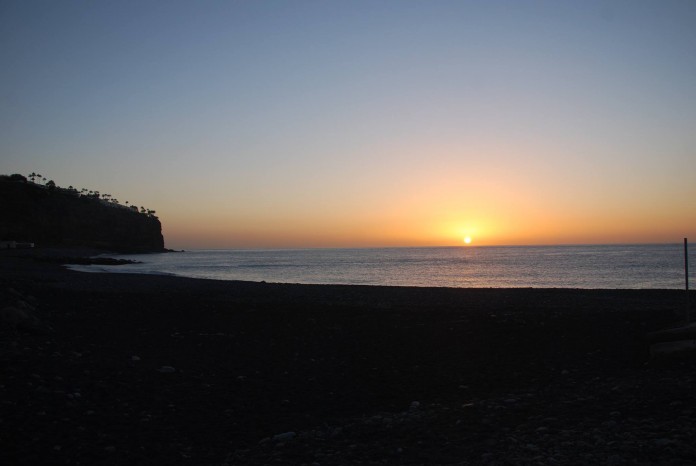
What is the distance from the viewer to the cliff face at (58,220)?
12850cm

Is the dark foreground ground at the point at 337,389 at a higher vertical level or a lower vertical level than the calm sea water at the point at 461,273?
higher

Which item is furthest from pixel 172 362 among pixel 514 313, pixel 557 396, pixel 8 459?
pixel 514 313

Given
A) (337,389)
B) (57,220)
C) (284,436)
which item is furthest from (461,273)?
(57,220)

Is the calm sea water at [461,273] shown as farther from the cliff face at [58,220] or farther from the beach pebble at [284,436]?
the cliff face at [58,220]

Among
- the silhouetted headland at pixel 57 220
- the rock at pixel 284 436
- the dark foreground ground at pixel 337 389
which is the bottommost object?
the rock at pixel 284 436

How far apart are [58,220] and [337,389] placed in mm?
151226

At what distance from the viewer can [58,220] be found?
14012 centimetres

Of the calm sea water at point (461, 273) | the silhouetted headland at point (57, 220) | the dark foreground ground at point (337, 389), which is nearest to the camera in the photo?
the dark foreground ground at point (337, 389)

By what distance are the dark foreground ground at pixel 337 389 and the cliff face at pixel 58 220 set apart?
130m

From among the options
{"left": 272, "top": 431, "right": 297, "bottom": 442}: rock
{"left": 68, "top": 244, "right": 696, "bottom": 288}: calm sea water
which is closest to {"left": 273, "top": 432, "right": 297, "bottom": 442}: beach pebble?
{"left": 272, "top": 431, "right": 297, "bottom": 442}: rock

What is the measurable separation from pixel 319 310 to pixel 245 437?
39.4ft

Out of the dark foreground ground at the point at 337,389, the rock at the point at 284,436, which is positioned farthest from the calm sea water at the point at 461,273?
the rock at the point at 284,436

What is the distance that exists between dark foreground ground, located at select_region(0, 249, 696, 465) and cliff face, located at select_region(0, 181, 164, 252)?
130239mm

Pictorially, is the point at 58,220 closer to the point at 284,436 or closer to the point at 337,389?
the point at 337,389
